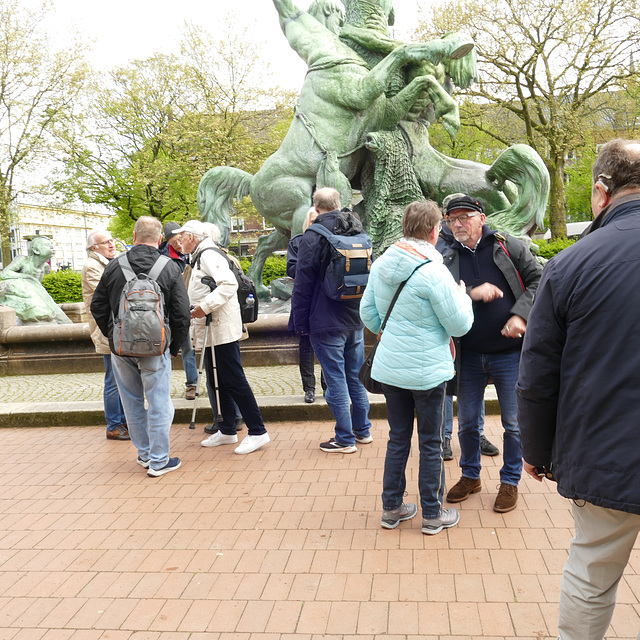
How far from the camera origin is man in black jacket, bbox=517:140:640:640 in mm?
1989

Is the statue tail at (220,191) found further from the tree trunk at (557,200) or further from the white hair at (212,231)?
the tree trunk at (557,200)

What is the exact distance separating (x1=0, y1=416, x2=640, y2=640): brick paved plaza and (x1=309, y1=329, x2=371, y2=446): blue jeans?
214 millimetres

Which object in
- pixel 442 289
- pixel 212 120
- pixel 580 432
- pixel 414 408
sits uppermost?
pixel 212 120

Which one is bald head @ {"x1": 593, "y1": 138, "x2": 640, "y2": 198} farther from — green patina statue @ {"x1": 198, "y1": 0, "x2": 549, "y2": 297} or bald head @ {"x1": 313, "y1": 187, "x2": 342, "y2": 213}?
green patina statue @ {"x1": 198, "y1": 0, "x2": 549, "y2": 297}

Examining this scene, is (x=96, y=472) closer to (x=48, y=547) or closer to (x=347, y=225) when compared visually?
(x=48, y=547)

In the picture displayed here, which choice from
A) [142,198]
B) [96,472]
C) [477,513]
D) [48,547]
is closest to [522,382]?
[477,513]

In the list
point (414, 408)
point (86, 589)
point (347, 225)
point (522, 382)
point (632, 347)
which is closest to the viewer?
point (632, 347)

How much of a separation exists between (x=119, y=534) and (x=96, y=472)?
1253 mm

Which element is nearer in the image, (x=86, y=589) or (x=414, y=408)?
(x=86, y=589)

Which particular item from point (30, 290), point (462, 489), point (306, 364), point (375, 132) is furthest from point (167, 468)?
point (30, 290)

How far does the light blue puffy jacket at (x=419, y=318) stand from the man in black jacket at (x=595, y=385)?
4.04 feet

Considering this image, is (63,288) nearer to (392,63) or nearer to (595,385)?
(392,63)

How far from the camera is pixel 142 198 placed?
96.3ft

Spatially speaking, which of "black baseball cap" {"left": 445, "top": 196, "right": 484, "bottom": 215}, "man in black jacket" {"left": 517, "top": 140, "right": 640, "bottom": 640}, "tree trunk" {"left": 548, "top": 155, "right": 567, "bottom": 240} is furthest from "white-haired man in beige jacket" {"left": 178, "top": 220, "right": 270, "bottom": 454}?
"tree trunk" {"left": 548, "top": 155, "right": 567, "bottom": 240}
